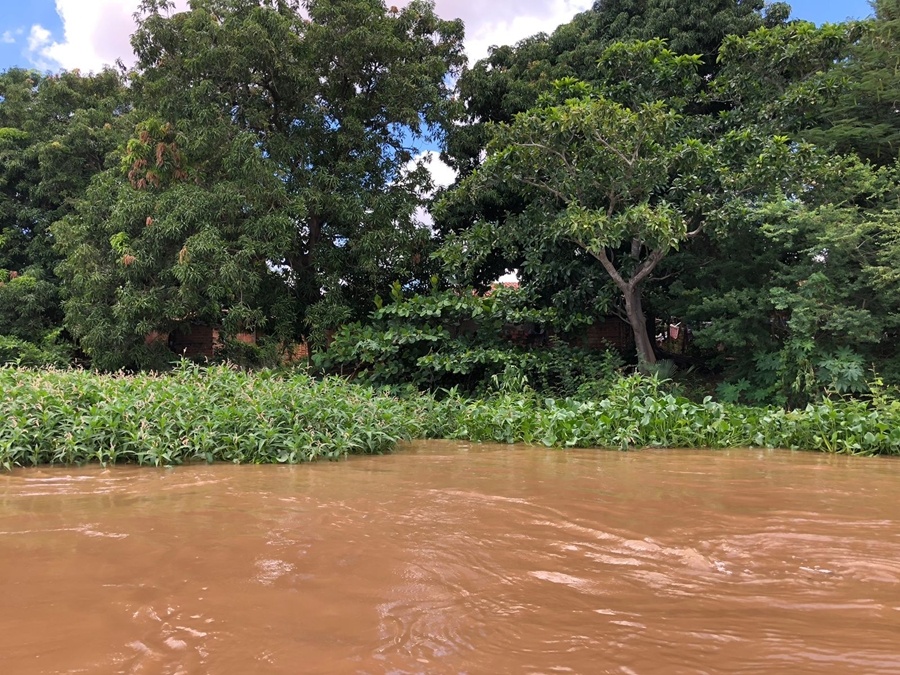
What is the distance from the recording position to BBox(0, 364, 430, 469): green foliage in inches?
215

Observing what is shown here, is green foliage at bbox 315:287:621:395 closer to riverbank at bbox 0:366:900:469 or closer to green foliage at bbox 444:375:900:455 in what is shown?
riverbank at bbox 0:366:900:469

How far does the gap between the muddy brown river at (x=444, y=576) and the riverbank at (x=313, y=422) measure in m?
0.75

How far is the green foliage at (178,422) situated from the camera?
545 centimetres

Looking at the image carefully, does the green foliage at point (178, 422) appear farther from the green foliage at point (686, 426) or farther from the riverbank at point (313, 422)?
the green foliage at point (686, 426)

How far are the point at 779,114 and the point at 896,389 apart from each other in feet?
15.8

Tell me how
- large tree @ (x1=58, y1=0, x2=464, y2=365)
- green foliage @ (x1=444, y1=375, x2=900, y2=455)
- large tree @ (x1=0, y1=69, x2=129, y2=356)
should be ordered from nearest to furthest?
green foliage @ (x1=444, y1=375, x2=900, y2=455)
large tree @ (x1=58, y1=0, x2=464, y2=365)
large tree @ (x1=0, y1=69, x2=129, y2=356)

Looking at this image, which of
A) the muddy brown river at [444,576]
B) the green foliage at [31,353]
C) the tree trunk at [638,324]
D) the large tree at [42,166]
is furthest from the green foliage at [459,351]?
the large tree at [42,166]

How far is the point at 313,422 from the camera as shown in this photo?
6504 millimetres

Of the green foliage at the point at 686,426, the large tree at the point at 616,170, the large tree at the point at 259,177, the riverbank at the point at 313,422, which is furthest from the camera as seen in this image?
the large tree at the point at 259,177

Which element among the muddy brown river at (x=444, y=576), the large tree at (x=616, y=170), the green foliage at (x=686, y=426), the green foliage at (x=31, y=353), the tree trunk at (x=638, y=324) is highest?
the large tree at (x=616, y=170)

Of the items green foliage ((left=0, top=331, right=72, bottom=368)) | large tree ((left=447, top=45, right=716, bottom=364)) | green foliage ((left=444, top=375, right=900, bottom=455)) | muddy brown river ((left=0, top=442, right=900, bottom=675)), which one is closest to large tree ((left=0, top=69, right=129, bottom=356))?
green foliage ((left=0, top=331, right=72, bottom=368))

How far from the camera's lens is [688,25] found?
11.6m

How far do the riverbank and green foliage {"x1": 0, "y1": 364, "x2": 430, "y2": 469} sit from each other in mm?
12

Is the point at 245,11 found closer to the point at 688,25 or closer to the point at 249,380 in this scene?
the point at 249,380
